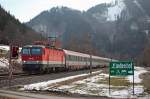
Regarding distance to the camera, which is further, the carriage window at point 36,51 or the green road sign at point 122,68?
the carriage window at point 36,51

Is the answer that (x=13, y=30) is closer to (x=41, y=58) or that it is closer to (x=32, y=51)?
(x=32, y=51)

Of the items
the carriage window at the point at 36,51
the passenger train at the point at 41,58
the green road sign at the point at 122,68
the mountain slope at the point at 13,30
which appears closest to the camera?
the green road sign at the point at 122,68

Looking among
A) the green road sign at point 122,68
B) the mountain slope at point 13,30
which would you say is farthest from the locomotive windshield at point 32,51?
the mountain slope at point 13,30

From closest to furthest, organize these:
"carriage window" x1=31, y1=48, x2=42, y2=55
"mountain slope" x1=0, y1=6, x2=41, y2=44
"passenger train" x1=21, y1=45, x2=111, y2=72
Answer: "passenger train" x1=21, y1=45, x2=111, y2=72 → "carriage window" x1=31, y1=48, x2=42, y2=55 → "mountain slope" x1=0, y1=6, x2=41, y2=44

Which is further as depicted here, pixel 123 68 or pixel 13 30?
pixel 13 30

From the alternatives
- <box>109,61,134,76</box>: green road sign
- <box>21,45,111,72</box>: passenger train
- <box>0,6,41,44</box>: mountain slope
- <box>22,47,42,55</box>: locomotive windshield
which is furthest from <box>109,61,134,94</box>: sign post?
<box>0,6,41,44</box>: mountain slope

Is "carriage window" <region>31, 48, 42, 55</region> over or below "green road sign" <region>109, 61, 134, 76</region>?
over

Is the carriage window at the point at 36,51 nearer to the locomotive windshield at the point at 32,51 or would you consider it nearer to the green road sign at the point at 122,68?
the locomotive windshield at the point at 32,51

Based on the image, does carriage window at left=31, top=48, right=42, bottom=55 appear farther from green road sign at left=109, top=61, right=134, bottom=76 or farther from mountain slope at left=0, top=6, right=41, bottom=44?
mountain slope at left=0, top=6, right=41, bottom=44

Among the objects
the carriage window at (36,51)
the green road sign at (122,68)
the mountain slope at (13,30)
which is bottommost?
the green road sign at (122,68)

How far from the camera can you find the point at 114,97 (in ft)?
82.7

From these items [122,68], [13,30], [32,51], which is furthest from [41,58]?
[13,30]

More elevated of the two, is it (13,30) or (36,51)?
(13,30)

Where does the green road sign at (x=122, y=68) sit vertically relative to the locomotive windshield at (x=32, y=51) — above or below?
below
